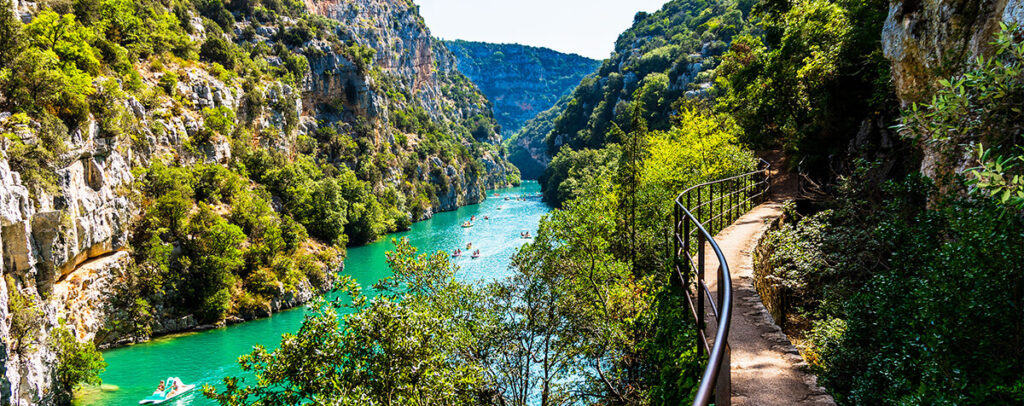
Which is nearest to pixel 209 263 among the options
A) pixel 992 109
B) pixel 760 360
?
pixel 760 360

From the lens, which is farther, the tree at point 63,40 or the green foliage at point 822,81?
the tree at point 63,40

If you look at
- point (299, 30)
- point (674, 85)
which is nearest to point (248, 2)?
point (299, 30)

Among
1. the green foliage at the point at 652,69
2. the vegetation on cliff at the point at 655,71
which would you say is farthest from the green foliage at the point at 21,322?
the green foliage at the point at 652,69

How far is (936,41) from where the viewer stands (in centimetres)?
786

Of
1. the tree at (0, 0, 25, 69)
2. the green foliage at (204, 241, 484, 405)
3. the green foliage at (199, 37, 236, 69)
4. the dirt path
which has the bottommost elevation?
the green foliage at (204, 241, 484, 405)

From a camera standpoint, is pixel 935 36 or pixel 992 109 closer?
pixel 992 109

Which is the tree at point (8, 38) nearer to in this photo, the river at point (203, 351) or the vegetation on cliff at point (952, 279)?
the river at point (203, 351)

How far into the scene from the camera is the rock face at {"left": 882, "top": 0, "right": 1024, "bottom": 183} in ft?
20.8

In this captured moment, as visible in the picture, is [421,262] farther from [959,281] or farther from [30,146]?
[30,146]

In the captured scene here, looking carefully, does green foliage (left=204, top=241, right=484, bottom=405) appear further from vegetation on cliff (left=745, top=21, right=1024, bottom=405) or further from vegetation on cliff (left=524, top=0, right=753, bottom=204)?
vegetation on cliff (left=524, top=0, right=753, bottom=204)

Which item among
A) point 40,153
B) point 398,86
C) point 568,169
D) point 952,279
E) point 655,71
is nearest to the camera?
point 952,279

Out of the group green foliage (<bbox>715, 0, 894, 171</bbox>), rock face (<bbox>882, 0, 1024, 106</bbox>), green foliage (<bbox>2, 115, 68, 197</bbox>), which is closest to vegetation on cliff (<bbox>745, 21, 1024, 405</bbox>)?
rock face (<bbox>882, 0, 1024, 106</bbox>)

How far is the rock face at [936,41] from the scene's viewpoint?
250 inches

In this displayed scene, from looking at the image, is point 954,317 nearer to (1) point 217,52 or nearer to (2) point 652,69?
(1) point 217,52
